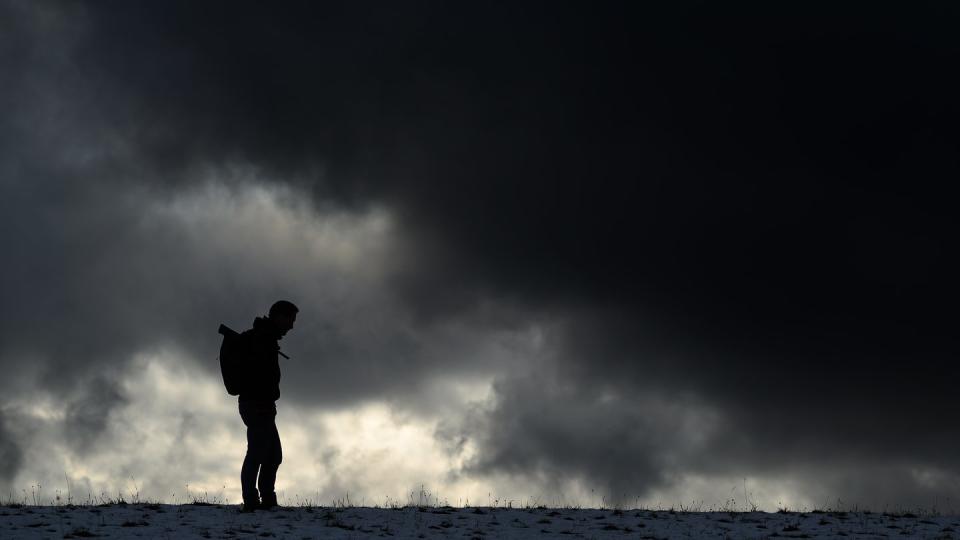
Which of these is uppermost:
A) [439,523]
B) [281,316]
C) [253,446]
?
[281,316]

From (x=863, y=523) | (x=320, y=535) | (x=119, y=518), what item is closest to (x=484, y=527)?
(x=320, y=535)

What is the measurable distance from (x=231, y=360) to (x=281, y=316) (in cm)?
96

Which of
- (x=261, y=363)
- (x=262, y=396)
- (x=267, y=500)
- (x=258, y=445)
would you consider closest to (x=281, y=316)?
(x=261, y=363)

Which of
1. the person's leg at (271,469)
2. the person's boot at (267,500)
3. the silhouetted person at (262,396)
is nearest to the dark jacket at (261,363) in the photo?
the silhouetted person at (262,396)

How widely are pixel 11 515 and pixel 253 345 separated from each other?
4.23 m

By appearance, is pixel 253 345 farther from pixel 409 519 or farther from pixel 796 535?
pixel 796 535

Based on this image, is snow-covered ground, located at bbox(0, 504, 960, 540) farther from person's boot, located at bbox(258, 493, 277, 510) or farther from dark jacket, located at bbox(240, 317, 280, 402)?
dark jacket, located at bbox(240, 317, 280, 402)

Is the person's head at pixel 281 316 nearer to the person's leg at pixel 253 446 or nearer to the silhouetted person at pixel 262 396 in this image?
the silhouetted person at pixel 262 396

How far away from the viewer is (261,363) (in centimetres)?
1289

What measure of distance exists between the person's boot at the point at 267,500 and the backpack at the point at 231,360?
168 centimetres

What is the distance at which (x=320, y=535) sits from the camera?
12.0m

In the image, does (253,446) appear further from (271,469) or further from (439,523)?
(439,523)

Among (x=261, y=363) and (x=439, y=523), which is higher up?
(x=261, y=363)

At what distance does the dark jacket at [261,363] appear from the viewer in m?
12.9
